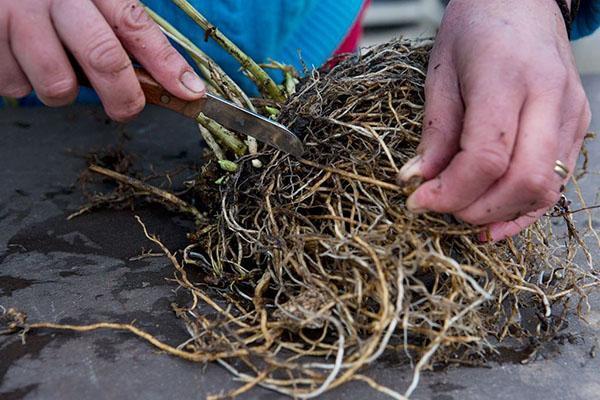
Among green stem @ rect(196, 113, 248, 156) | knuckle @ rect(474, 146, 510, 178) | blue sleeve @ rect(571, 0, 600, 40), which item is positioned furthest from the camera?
blue sleeve @ rect(571, 0, 600, 40)

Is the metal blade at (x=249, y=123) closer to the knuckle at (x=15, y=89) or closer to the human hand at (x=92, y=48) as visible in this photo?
the human hand at (x=92, y=48)

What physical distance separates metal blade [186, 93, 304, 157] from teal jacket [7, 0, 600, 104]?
354mm

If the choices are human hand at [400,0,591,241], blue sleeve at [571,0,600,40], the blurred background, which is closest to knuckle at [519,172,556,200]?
human hand at [400,0,591,241]

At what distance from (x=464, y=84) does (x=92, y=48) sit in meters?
0.43

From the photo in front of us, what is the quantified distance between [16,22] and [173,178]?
19.1 inches

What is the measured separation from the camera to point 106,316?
84cm

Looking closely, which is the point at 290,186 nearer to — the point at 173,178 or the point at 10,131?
the point at 173,178

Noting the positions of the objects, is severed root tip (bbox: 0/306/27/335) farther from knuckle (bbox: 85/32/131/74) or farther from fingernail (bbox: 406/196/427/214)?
fingernail (bbox: 406/196/427/214)

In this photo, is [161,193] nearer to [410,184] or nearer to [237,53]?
[237,53]

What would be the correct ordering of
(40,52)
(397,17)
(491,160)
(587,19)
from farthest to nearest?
(397,17), (587,19), (40,52), (491,160)

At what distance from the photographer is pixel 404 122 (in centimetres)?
89

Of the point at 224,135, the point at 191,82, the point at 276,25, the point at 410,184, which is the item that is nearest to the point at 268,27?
the point at 276,25

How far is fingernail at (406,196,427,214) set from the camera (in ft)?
2.54

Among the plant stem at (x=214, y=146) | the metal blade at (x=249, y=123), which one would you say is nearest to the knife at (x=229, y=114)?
the metal blade at (x=249, y=123)
